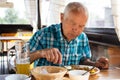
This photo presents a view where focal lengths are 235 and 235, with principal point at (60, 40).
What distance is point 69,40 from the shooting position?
1.91 m

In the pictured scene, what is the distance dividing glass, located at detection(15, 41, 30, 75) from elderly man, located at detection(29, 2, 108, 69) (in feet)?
0.94

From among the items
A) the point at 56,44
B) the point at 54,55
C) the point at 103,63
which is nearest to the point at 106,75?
the point at 103,63

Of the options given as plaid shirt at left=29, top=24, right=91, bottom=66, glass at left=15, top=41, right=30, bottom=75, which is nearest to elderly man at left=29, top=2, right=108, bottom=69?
plaid shirt at left=29, top=24, right=91, bottom=66

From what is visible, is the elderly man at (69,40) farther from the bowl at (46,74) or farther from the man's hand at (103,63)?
the bowl at (46,74)

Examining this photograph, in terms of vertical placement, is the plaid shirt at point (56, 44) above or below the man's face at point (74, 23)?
below

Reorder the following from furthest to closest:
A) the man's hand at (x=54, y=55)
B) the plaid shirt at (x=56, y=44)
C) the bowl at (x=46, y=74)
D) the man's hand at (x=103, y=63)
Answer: the plaid shirt at (x=56, y=44) → the man's hand at (x=103, y=63) → the man's hand at (x=54, y=55) → the bowl at (x=46, y=74)

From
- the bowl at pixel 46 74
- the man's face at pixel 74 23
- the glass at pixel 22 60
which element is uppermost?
the man's face at pixel 74 23

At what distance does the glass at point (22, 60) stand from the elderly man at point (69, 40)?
0.29 meters

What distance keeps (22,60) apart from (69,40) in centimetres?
60

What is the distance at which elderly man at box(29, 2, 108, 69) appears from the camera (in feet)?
5.75

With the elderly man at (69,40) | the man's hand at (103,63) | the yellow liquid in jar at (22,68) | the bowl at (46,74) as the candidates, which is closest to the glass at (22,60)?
the yellow liquid in jar at (22,68)

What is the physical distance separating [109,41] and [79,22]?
3.33 ft

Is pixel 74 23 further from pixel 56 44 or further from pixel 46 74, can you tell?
pixel 46 74

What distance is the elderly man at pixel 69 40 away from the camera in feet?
5.75
